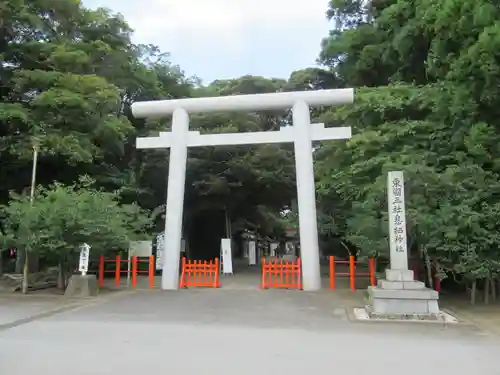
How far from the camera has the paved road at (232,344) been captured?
5.98 m

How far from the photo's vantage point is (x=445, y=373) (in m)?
5.79

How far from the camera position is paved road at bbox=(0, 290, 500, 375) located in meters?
5.98

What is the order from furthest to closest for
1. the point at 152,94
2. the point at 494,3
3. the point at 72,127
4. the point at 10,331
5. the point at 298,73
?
the point at 298,73, the point at 152,94, the point at 72,127, the point at 494,3, the point at 10,331

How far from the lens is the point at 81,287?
14.4 metres

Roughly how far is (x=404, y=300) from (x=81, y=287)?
8858 millimetres

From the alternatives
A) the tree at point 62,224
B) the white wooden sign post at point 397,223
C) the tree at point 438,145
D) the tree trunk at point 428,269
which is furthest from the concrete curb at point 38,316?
the tree trunk at point 428,269

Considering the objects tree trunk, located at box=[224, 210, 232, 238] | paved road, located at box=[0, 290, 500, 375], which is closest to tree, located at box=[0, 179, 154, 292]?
paved road, located at box=[0, 290, 500, 375]

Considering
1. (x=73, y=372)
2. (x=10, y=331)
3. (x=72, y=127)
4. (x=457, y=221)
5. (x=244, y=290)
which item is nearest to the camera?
(x=73, y=372)

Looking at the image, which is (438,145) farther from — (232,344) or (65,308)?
(65,308)

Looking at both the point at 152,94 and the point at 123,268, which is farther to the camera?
the point at 152,94

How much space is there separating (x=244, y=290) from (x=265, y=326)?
688 cm

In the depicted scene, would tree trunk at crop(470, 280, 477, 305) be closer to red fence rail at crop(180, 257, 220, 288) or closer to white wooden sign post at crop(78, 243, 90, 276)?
red fence rail at crop(180, 257, 220, 288)

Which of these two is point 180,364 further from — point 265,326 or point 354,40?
point 354,40

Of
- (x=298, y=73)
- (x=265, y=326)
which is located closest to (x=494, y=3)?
(x=265, y=326)
